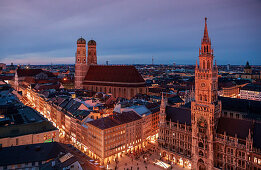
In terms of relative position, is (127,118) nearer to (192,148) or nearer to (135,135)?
(135,135)

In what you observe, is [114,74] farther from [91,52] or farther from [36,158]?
[36,158]

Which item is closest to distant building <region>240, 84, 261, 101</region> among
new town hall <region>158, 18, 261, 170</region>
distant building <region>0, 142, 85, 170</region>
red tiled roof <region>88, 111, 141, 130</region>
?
new town hall <region>158, 18, 261, 170</region>

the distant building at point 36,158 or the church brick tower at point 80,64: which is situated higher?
the church brick tower at point 80,64

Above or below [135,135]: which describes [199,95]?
above

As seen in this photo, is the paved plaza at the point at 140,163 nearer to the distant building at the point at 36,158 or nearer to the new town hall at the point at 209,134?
the new town hall at the point at 209,134

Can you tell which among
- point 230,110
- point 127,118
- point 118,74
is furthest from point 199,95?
point 118,74

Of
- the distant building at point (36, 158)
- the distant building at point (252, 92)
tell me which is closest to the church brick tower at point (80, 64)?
the distant building at point (36, 158)
